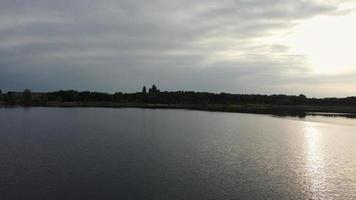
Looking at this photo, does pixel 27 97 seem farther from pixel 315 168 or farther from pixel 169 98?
pixel 315 168

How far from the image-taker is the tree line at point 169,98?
165 meters

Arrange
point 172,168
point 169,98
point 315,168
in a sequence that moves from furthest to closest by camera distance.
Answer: point 169,98, point 315,168, point 172,168

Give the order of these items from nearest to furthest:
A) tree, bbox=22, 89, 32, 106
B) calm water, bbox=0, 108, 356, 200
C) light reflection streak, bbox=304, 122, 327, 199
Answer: calm water, bbox=0, 108, 356, 200 < light reflection streak, bbox=304, 122, 327, 199 < tree, bbox=22, 89, 32, 106

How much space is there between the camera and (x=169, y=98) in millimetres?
181875

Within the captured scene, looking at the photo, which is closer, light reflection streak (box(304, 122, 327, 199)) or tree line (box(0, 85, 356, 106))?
light reflection streak (box(304, 122, 327, 199))

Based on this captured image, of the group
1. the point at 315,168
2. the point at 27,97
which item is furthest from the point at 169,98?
the point at 315,168

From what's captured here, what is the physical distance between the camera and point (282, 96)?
187m

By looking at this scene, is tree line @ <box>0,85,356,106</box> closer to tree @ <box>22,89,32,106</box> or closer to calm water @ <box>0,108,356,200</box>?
tree @ <box>22,89,32,106</box>

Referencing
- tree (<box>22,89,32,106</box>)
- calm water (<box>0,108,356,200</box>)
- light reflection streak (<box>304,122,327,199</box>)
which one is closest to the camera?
calm water (<box>0,108,356,200</box>)

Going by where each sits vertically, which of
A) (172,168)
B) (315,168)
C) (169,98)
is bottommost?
(315,168)

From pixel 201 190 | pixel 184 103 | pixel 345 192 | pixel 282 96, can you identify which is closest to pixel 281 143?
pixel 345 192

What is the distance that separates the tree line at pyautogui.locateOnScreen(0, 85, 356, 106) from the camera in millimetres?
165250

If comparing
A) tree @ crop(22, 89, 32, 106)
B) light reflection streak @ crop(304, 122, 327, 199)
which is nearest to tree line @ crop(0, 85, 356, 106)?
tree @ crop(22, 89, 32, 106)

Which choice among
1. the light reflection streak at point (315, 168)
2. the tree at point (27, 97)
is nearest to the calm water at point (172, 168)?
the light reflection streak at point (315, 168)
